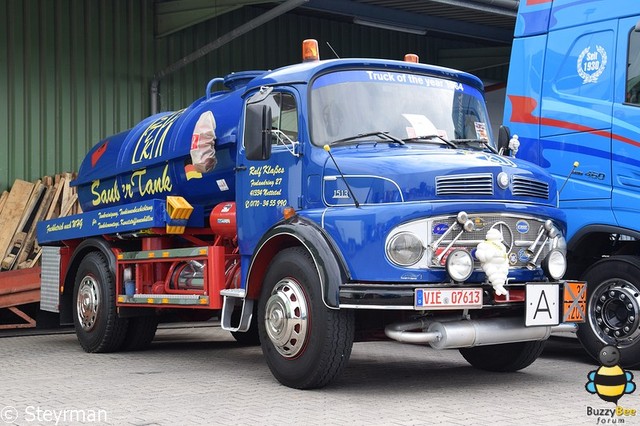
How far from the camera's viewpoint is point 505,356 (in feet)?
27.2

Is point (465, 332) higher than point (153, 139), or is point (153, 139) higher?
point (153, 139)

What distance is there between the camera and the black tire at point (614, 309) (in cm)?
839

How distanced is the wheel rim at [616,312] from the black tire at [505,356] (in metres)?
0.74

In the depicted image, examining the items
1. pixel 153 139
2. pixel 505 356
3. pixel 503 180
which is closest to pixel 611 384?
pixel 505 356

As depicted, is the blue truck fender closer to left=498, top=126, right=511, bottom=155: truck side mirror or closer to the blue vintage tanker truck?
the blue vintage tanker truck

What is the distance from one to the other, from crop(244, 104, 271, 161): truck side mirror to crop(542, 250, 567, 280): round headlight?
2375mm

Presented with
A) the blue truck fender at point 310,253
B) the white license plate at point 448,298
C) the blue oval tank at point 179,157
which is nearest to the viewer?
the white license plate at point 448,298

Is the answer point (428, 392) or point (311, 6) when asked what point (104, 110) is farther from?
point (428, 392)

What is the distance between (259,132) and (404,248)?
165 centimetres

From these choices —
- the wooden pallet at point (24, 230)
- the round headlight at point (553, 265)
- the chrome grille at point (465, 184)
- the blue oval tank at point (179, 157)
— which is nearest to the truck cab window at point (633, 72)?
the round headlight at point (553, 265)

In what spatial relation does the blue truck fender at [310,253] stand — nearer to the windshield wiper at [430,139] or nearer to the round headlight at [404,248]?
the round headlight at [404,248]

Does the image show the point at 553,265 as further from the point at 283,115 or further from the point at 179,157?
the point at 179,157

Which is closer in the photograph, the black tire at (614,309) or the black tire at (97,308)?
the black tire at (614,309)

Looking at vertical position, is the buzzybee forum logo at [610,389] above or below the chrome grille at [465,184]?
below
